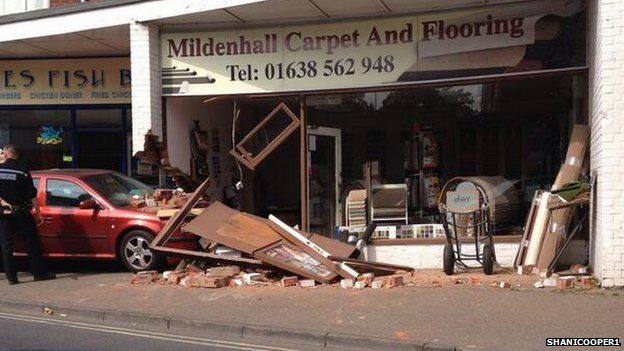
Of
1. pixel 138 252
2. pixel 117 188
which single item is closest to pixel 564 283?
pixel 138 252

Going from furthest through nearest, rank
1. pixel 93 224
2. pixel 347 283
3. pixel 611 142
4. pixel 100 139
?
pixel 100 139 → pixel 93 224 → pixel 347 283 → pixel 611 142

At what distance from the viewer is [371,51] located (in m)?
11.0

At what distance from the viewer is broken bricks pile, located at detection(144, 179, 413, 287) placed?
30.7 ft

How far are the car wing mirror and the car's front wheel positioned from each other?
68 cm

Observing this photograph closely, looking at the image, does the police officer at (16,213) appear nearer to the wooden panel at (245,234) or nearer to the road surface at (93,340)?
the road surface at (93,340)

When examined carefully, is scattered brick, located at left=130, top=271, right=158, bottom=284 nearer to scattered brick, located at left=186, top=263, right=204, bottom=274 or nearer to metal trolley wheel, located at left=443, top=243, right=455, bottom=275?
scattered brick, located at left=186, top=263, right=204, bottom=274

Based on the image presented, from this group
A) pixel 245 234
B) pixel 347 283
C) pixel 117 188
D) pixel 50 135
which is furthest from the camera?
pixel 50 135

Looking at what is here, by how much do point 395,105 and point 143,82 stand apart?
4170 millimetres

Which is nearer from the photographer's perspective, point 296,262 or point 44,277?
point 296,262

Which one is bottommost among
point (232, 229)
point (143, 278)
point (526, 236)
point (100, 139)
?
point (143, 278)

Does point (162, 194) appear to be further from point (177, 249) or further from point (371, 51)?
point (371, 51)

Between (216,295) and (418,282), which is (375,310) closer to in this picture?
(418,282)

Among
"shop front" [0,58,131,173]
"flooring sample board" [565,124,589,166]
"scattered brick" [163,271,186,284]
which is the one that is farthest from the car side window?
"flooring sample board" [565,124,589,166]

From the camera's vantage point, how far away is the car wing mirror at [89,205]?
10727 mm
